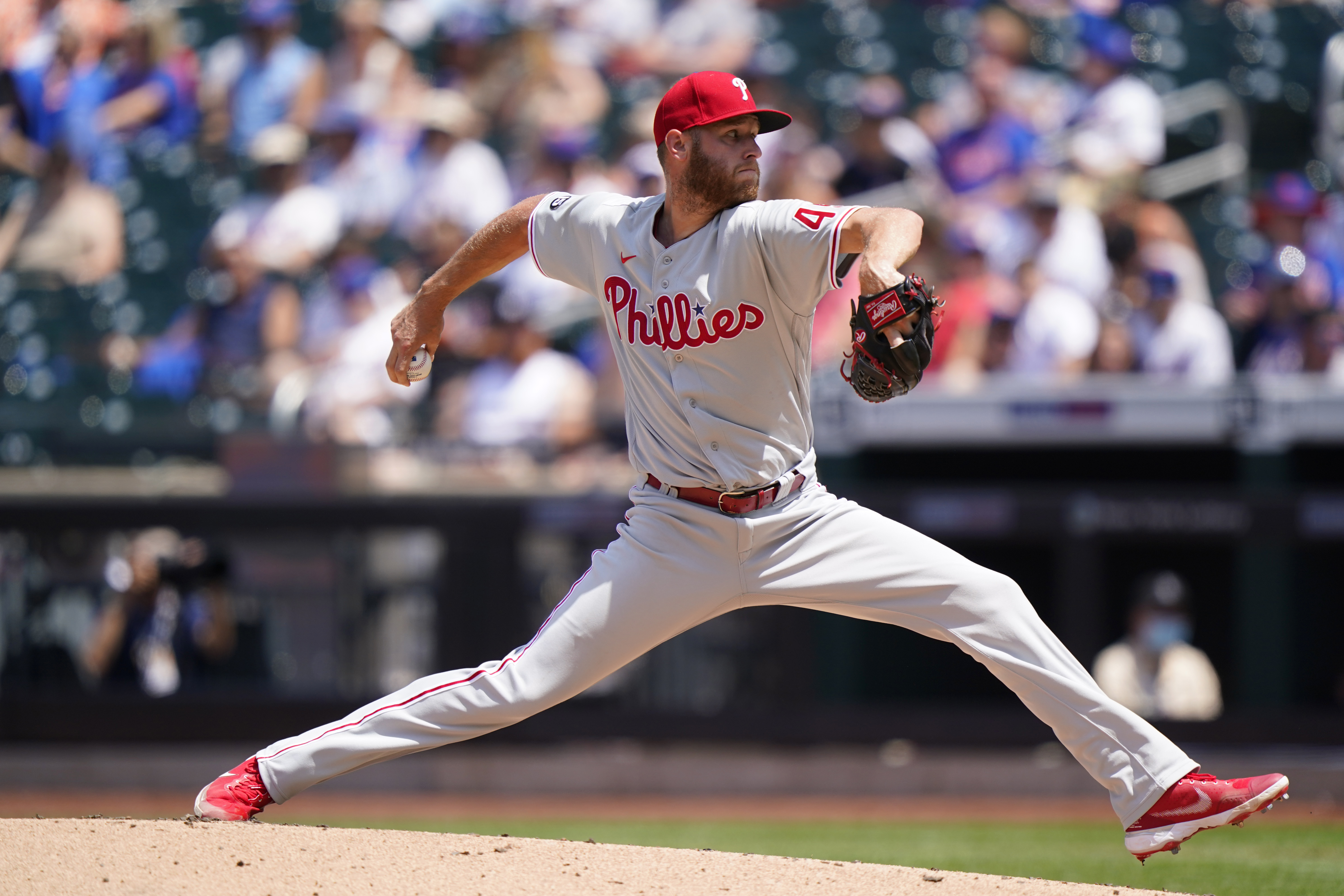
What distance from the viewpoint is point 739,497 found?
352cm

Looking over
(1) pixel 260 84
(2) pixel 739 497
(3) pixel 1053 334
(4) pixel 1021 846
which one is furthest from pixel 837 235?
(1) pixel 260 84

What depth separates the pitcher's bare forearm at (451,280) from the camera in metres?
3.80

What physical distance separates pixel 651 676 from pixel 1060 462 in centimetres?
238

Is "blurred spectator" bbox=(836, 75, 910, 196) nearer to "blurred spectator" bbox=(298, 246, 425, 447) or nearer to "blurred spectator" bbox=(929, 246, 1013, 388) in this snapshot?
"blurred spectator" bbox=(929, 246, 1013, 388)

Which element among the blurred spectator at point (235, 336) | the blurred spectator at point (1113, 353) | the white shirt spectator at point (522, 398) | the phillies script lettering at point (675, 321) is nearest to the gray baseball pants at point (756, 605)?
the phillies script lettering at point (675, 321)

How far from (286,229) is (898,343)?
7.50 m

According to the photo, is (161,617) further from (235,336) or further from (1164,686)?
(1164,686)

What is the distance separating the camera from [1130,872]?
498 centimetres

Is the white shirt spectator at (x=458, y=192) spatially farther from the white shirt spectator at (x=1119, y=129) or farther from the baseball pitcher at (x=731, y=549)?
the baseball pitcher at (x=731, y=549)

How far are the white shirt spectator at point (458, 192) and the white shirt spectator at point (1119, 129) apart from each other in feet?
11.9

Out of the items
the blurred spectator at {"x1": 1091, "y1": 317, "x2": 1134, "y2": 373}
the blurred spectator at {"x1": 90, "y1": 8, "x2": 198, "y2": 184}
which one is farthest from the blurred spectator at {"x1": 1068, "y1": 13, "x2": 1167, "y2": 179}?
the blurred spectator at {"x1": 90, "y1": 8, "x2": 198, "y2": 184}

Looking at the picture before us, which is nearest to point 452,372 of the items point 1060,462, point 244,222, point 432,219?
point 432,219

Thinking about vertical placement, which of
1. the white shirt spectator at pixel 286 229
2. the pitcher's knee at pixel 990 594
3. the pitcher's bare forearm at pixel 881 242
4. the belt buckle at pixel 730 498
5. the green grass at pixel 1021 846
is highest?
the white shirt spectator at pixel 286 229

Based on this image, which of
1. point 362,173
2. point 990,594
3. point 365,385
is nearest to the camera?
point 990,594
